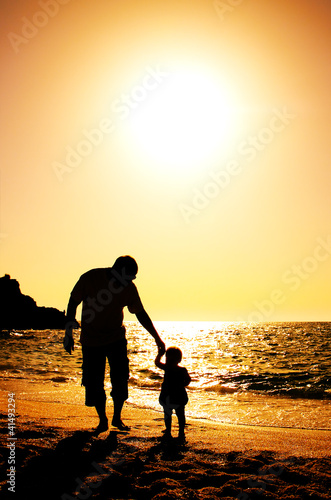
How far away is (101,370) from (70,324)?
68 cm

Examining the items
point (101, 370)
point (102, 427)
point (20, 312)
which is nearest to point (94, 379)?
point (101, 370)

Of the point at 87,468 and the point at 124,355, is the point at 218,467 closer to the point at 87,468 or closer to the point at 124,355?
the point at 87,468

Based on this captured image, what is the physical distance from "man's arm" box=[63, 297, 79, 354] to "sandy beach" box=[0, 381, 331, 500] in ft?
3.09

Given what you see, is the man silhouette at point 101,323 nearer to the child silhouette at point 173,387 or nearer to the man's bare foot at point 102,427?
the man's bare foot at point 102,427

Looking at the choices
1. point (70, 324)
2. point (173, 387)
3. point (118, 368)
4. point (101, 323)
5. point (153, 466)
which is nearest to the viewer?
point (153, 466)

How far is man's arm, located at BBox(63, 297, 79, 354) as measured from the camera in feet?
13.8

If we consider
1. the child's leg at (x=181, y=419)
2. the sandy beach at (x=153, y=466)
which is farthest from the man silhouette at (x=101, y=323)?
the child's leg at (x=181, y=419)

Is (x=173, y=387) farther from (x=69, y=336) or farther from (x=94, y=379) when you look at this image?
(x=69, y=336)

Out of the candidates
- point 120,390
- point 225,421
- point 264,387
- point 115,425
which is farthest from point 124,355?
point 264,387

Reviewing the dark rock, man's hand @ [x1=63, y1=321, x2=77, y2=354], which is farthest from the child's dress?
the dark rock

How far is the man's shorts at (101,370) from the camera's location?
437cm

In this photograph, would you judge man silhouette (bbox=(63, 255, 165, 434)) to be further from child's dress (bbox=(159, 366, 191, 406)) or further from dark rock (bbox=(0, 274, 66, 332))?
dark rock (bbox=(0, 274, 66, 332))

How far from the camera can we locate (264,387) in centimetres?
1414

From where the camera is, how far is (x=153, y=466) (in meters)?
3.28
